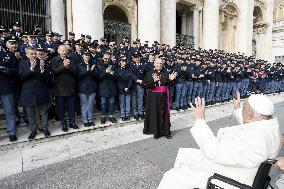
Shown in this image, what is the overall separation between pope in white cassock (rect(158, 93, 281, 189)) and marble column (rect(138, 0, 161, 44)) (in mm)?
14055

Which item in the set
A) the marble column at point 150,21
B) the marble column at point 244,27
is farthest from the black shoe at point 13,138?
the marble column at point 244,27

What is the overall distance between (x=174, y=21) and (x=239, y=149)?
55.2ft

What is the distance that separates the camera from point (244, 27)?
87.2ft

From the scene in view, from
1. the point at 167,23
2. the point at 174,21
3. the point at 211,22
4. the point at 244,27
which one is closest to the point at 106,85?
the point at 167,23

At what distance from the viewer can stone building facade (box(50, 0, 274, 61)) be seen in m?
13.6

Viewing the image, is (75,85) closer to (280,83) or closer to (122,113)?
(122,113)

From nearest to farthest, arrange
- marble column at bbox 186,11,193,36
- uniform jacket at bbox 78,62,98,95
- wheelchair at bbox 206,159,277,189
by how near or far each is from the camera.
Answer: wheelchair at bbox 206,159,277,189 → uniform jacket at bbox 78,62,98,95 → marble column at bbox 186,11,193,36

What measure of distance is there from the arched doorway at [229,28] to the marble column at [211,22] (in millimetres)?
3407

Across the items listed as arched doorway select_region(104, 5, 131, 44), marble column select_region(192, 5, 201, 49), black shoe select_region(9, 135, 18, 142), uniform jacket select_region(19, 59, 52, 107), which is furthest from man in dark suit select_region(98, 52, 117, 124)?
marble column select_region(192, 5, 201, 49)

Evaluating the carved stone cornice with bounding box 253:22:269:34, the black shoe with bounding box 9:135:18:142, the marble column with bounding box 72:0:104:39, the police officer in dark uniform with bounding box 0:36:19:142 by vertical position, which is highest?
the carved stone cornice with bounding box 253:22:269:34

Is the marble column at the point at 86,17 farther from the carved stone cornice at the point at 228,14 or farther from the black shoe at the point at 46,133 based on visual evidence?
the carved stone cornice at the point at 228,14

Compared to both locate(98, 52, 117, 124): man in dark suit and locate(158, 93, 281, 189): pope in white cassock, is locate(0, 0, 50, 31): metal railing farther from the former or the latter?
locate(158, 93, 281, 189): pope in white cassock

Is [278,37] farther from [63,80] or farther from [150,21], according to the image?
[63,80]

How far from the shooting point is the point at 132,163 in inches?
202
